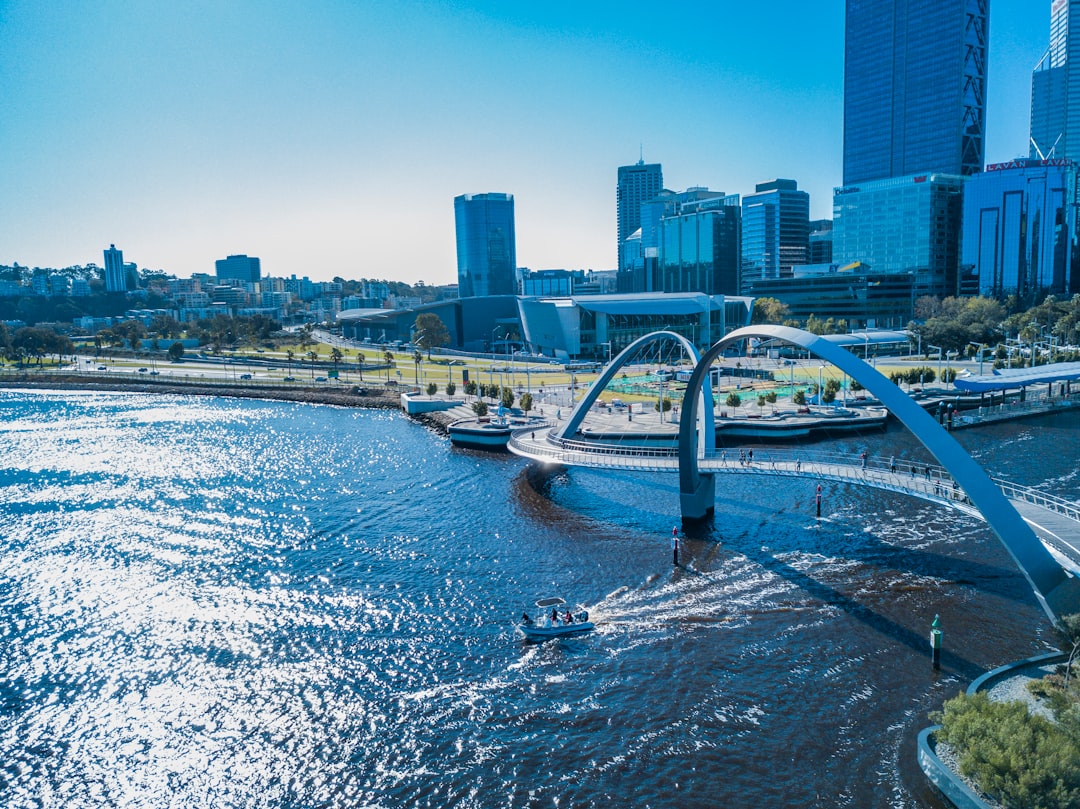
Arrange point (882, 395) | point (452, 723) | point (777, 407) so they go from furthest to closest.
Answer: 1. point (777, 407)
2. point (882, 395)
3. point (452, 723)

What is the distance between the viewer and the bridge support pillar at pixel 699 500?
43.7 meters

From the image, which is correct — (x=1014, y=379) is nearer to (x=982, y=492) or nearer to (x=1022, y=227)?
(x=982, y=492)

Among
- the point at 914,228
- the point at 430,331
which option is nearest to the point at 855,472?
the point at 430,331

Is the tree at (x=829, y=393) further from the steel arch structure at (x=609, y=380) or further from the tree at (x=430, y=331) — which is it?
the tree at (x=430, y=331)

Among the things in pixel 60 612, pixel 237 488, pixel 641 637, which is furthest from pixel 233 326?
pixel 641 637

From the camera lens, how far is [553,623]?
30281 mm

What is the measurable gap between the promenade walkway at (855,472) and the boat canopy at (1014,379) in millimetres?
32350

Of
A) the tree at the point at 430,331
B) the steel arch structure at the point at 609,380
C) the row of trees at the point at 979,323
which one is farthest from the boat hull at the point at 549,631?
the tree at the point at 430,331

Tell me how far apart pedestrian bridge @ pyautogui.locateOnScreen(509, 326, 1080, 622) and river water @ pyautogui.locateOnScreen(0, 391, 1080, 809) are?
118 inches

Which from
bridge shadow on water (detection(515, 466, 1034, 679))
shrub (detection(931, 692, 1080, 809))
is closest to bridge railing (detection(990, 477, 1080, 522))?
bridge shadow on water (detection(515, 466, 1034, 679))

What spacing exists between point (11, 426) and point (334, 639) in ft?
272

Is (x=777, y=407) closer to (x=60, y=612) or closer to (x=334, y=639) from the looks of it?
(x=334, y=639)

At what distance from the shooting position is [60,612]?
34.6m

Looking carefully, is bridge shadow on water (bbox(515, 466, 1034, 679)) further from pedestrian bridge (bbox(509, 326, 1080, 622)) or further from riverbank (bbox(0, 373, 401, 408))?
riverbank (bbox(0, 373, 401, 408))
